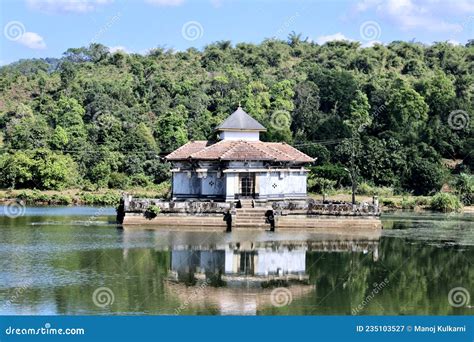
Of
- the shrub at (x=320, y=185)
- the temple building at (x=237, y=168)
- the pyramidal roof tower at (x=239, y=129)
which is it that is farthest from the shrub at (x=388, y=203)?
the pyramidal roof tower at (x=239, y=129)

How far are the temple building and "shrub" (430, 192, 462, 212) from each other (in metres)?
11.7

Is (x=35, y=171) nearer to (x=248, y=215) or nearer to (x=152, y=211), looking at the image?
(x=152, y=211)

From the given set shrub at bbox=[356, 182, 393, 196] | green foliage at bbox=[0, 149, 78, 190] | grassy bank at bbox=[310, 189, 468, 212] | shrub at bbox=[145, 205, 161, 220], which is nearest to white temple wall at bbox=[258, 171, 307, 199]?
shrub at bbox=[145, 205, 161, 220]

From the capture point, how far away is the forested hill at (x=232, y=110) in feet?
187

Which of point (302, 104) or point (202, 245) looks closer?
point (202, 245)

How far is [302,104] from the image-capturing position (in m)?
75.1

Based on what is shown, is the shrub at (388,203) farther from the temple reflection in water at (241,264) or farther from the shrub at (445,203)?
the temple reflection in water at (241,264)

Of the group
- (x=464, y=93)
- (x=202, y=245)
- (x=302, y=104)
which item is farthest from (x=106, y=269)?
(x=464, y=93)

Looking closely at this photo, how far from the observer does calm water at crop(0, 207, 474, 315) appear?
18.8 metres

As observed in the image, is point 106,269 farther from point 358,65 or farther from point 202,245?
point 358,65

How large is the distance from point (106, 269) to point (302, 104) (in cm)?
5370

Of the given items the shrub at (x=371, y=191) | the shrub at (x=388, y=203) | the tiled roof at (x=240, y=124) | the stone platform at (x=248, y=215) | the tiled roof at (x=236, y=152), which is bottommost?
the stone platform at (x=248, y=215)

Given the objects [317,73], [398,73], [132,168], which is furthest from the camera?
[398,73]

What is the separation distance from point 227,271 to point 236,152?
1449cm
